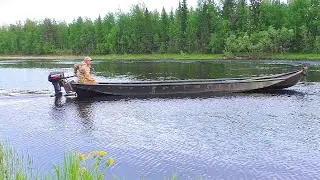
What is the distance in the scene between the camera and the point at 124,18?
126m

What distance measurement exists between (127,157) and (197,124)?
587 cm

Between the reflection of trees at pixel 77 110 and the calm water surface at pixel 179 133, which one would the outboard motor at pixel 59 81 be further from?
the calm water surface at pixel 179 133

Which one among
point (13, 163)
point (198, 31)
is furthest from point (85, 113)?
point (198, 31)

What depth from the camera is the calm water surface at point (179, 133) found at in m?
13.8

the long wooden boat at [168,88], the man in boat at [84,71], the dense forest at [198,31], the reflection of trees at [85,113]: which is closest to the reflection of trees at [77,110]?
the reflection of trees at [85,113]

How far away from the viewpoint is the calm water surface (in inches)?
542

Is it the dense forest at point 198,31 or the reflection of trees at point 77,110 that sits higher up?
the dense forest at point 198,31

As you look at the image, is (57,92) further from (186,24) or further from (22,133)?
(186,24)

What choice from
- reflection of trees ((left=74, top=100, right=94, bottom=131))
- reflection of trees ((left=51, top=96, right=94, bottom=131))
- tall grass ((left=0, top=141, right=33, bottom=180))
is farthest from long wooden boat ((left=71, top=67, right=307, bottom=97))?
tall grass ((left=0, top=141, right=33, bottom=180))

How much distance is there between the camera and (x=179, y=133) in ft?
60.3

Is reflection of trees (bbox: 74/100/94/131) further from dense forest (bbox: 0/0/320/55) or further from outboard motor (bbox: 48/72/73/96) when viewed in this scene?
dense forest (bbox: 0/0/320/55)

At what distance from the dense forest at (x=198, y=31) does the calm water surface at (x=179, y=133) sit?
2342 inches

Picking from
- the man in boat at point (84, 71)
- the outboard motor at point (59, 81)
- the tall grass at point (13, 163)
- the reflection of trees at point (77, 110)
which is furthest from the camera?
the man in boat at point (84, 71)

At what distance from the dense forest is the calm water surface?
59.5 m
